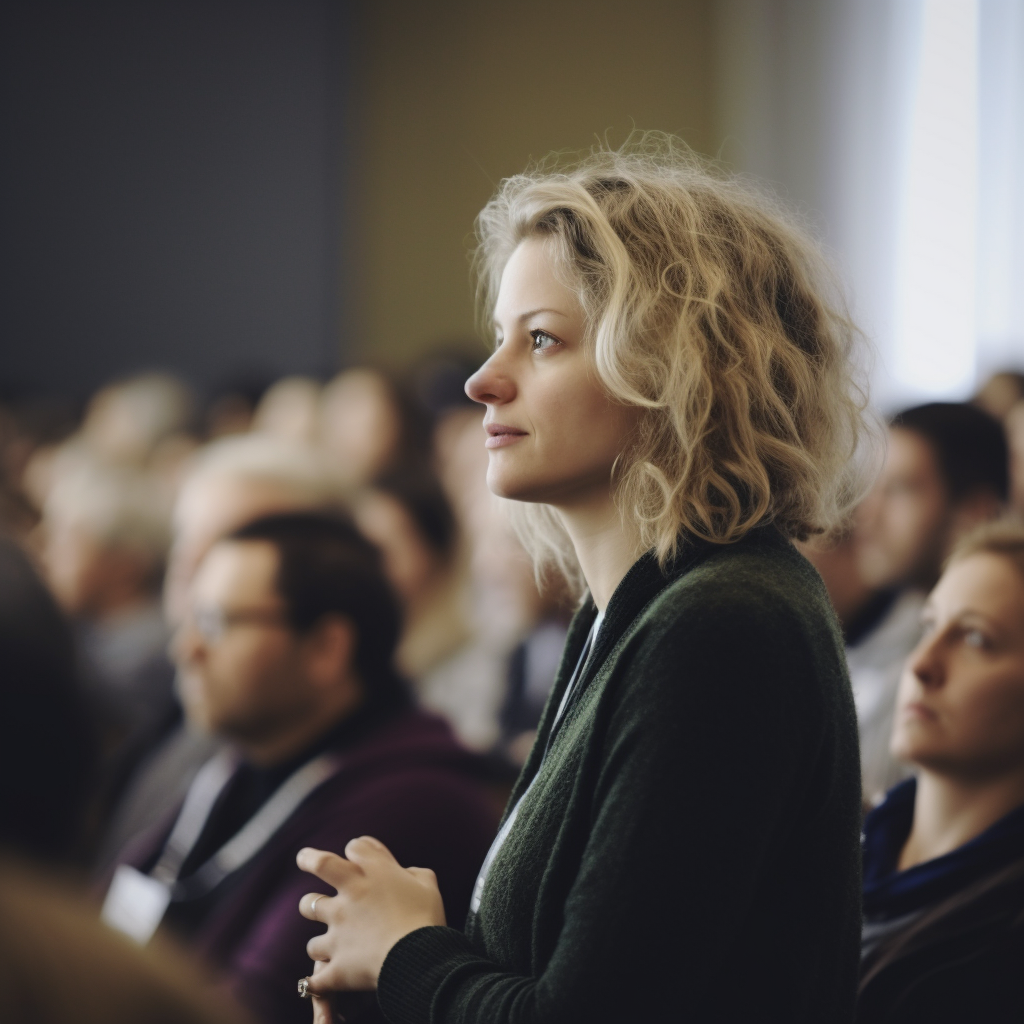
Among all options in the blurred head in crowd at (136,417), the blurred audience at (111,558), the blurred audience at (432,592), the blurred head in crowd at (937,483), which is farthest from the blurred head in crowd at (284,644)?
the blurred head in crowd at (136,417)

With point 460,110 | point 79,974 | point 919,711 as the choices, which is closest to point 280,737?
point 919,711

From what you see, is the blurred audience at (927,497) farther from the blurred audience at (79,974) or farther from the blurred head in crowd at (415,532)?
the blurred audience at (79,974)

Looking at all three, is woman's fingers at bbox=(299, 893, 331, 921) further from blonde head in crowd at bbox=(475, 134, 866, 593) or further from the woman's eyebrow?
the woman's eyebrow

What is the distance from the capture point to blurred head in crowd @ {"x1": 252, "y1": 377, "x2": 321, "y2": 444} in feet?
17.4

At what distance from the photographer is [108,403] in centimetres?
631

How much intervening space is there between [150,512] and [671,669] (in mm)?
3409

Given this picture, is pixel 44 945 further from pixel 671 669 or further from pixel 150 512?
pixel 150 512

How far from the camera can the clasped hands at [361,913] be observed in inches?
47.8

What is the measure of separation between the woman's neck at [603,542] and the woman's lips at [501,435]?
95mm

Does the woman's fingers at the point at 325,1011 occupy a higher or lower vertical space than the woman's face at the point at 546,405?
lower

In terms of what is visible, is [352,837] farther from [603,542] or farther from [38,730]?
[38,730]

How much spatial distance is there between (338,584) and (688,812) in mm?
1437

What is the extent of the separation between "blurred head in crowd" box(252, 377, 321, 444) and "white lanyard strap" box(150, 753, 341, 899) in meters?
2.93

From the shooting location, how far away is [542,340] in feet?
4.18
